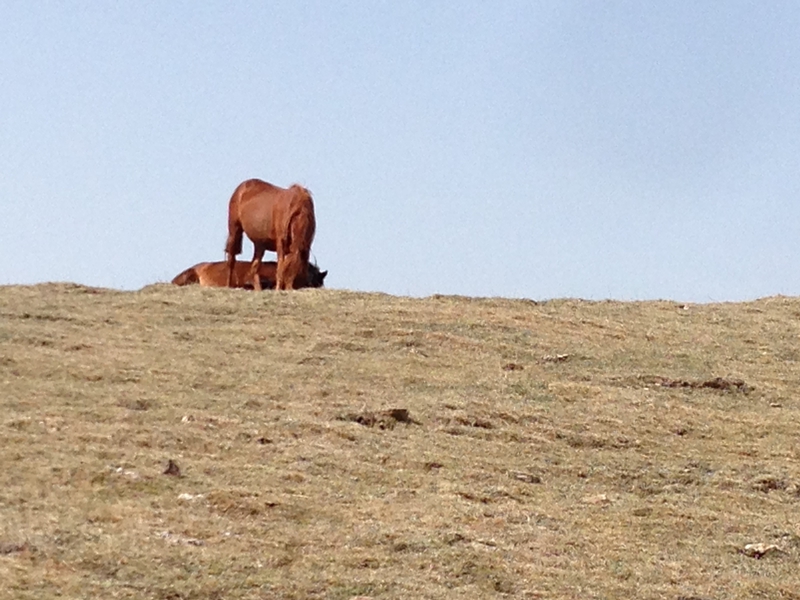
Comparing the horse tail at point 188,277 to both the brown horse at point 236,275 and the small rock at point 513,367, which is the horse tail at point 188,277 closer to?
the brown horse at point 236,275

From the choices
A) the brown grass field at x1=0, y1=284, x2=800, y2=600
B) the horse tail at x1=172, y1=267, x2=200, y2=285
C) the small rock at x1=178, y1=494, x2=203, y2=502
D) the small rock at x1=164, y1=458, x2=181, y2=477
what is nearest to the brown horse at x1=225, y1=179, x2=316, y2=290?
the horse tail at x1=172, y1=267, x2=200, y2=285

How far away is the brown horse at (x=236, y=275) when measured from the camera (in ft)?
63.5

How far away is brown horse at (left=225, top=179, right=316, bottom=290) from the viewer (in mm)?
18359

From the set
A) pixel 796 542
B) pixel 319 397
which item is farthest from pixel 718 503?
pixel 319 397

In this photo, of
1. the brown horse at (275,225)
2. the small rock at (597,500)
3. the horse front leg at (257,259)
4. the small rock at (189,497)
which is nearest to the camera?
the small rock at (189,497)

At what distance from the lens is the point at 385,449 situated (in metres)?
9.75

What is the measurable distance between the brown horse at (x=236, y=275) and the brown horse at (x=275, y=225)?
0.17 metres

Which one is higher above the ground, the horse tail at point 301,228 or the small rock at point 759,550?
the horse tail at point 301,228

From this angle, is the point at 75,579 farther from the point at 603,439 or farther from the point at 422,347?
the point at 422,347

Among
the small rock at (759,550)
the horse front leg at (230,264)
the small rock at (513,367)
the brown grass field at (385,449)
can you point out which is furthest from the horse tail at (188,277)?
the small rock at (759,550)

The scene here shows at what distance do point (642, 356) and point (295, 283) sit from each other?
20.2 feet

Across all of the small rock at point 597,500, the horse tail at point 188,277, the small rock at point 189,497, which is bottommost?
the small rock at point 597,500

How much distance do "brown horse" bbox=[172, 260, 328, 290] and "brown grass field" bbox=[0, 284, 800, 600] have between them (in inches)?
146

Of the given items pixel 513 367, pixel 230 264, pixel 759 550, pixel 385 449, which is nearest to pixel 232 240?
pixel 230 264
